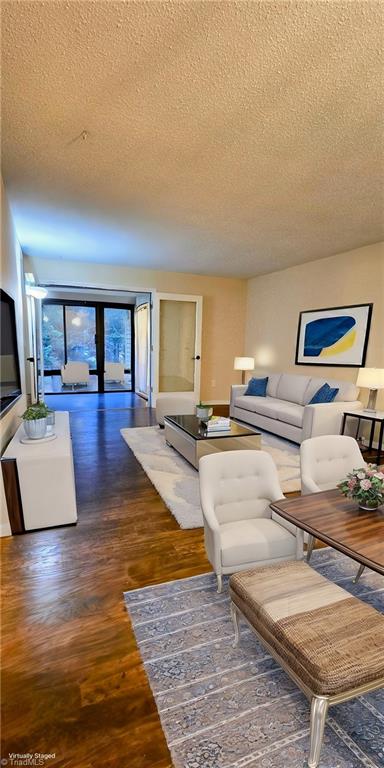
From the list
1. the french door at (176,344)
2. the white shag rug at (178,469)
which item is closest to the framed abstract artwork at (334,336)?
the white shag rug at (178,469)

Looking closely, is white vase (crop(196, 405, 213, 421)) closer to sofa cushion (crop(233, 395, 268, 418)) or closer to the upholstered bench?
sofa cushion (crop(233, 395, 268, 418))

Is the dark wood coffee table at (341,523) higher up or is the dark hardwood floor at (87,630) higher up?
the dark wood coffee table at (341,523)

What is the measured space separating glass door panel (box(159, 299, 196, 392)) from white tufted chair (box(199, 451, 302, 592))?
16.7 ft

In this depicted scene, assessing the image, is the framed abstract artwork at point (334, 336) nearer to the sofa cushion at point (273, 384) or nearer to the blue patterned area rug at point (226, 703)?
the sofa cushion at point (273, 384)

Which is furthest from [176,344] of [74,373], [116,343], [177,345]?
[74,373]

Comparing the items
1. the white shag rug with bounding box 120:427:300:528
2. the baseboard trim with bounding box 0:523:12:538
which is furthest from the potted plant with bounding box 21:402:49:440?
the white shag rug with bounding box 120:427:300:528

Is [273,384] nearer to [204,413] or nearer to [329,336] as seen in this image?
[329,336]

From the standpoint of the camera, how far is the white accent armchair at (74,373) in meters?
8.35

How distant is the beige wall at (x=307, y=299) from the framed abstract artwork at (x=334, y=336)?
0.31 ft

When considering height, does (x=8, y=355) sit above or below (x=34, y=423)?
above

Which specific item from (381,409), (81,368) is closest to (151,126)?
(381,409)

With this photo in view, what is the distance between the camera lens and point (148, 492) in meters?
3.05

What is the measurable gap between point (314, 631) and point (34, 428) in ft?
7.65

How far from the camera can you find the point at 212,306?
7.21 meters
